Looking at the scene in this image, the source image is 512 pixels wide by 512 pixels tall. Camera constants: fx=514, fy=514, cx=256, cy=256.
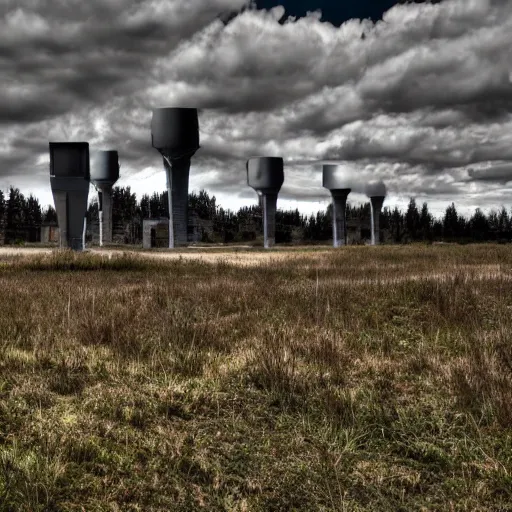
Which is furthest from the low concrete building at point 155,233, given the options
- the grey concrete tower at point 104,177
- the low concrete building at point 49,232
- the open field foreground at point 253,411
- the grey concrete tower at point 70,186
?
the open field foreground at point 253,411

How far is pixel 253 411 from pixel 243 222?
10667 centimetres

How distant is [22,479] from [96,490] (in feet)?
1.31

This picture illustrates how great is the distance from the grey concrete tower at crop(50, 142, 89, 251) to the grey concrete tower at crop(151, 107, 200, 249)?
1628 cm

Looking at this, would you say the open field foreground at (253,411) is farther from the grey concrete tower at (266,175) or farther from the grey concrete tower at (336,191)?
the grey concrete tower at (336,191)

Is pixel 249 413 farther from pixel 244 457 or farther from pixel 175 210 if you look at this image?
pixel 175 210

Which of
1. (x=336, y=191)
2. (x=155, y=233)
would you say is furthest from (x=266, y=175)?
(x=155, y=233)

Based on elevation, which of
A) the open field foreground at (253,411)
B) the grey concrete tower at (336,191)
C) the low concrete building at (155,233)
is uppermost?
the grey concrete tower at (336,191)

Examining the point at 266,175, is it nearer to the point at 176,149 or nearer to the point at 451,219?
the point at 176,149

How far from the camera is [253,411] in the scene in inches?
155

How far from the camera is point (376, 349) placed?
19.1 ft

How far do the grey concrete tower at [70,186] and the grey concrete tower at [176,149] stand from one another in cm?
1628

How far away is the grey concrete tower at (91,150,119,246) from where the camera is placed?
63.7 metres

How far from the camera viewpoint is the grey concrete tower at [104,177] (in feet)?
209

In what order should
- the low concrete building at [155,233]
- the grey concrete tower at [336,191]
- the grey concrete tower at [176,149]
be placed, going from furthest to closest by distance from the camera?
the grey concrete tower at [336,191]
the low concrete building at [155,233]
the grey concrete tower at [176,149]
